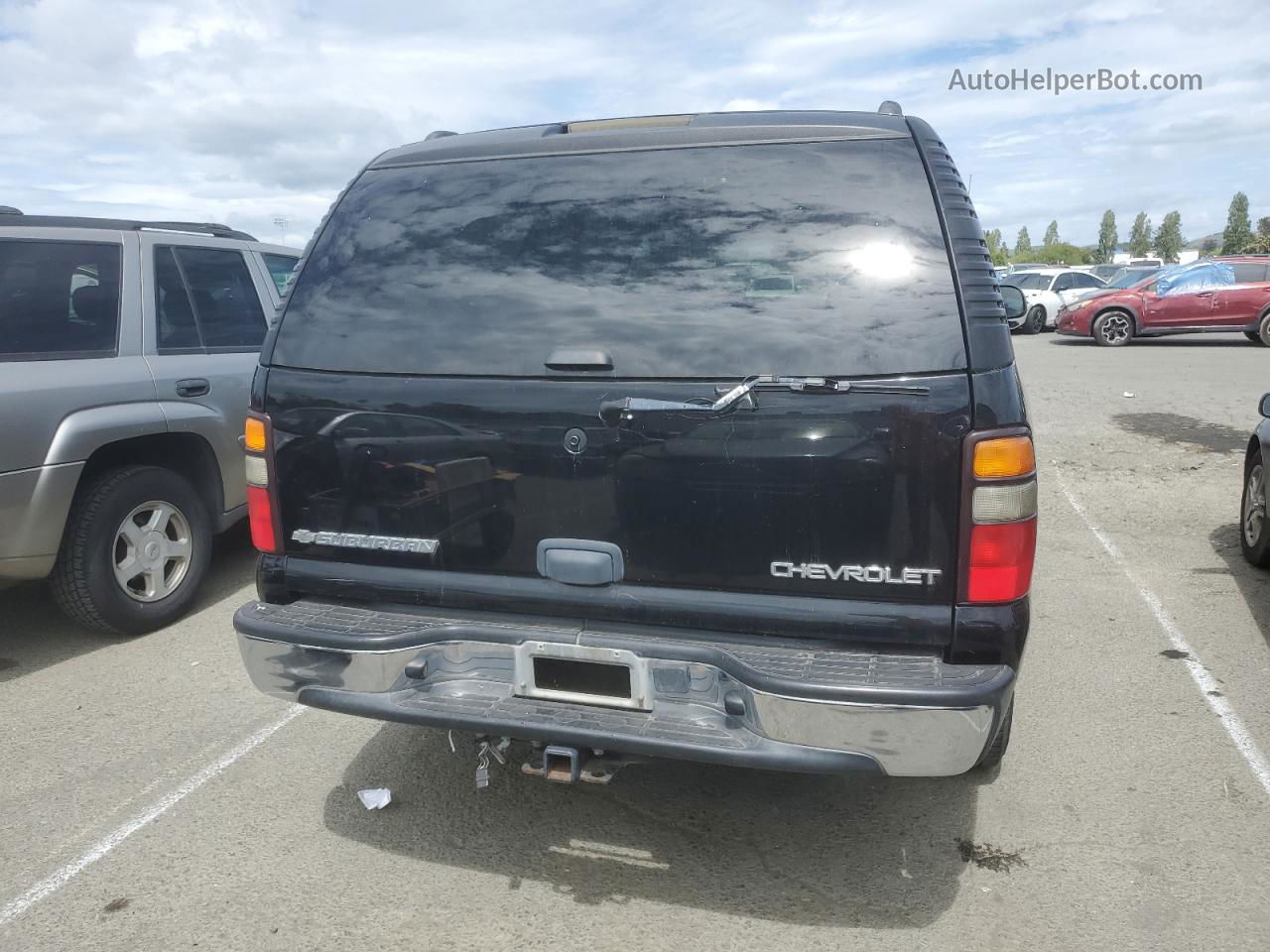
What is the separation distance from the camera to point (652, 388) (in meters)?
2.50

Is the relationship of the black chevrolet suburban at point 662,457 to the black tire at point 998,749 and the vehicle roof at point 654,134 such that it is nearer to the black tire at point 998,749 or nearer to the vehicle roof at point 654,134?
the vehicle roof at point 654,134

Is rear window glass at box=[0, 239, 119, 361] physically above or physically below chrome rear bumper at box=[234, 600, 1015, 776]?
above

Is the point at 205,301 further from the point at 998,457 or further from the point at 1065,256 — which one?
the point at 1065,256

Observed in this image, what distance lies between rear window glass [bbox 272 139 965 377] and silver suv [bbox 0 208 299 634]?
6.70 feet

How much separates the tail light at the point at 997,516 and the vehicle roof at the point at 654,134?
3.03ft

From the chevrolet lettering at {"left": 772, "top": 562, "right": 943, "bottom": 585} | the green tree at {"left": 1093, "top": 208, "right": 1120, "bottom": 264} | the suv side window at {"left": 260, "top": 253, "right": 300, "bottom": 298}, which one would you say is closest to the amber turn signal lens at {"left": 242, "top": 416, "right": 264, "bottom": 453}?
the chevrolet lettering at {"left": 772, "top": 562, "right": 943, "bottom": 585}

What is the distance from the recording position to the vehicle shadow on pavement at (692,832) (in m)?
2.79

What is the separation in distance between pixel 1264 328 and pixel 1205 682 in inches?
669

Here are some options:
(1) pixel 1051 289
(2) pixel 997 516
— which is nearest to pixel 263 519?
(2) pixel 997 516

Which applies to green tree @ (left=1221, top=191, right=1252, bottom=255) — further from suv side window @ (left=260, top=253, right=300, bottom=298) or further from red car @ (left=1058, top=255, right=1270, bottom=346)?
suv side window @ (left=260, top=253, right=300, bottom=298)

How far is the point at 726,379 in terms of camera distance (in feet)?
8.03

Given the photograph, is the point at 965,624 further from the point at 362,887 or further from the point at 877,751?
the point at 362,887

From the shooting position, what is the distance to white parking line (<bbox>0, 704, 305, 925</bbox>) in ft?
9.18

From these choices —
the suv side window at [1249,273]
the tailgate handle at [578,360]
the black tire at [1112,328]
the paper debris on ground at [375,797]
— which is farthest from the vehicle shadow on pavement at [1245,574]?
the suv side window at [1249,273]
